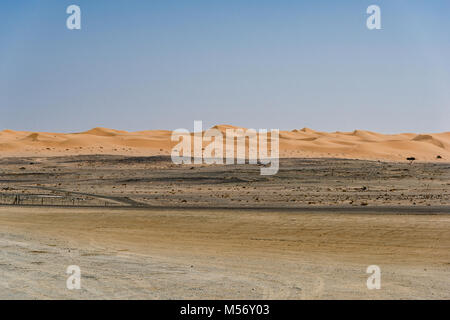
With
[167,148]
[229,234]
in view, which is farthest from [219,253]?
[167,148]

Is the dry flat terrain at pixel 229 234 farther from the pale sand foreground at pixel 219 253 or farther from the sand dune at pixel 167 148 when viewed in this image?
the sand dune at pixel 167 148

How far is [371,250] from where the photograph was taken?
74.1 ft

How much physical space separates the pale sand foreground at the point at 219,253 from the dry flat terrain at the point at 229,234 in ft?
0.15

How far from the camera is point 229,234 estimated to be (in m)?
26.8

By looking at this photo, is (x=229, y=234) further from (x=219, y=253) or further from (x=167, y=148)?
(x=167, y=148)

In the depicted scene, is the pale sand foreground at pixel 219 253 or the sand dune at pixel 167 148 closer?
the pale sand foreground at pixel 219 253

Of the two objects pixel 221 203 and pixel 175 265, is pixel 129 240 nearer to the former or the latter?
pixel 175 265

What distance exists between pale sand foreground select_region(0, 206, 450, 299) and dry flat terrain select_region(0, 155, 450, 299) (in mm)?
44

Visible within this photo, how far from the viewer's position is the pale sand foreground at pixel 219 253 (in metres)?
13.8

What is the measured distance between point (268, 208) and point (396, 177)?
2343 cm

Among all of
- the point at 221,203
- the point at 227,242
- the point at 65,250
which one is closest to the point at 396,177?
the point at 221,203

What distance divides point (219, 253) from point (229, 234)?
5.28 m

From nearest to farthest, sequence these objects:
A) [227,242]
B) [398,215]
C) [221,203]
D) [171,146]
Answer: [227,242]
[398,215]
[221,203]
[171,146]

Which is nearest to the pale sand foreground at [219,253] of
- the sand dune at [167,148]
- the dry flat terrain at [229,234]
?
the dry flat terrain at [229,234]
